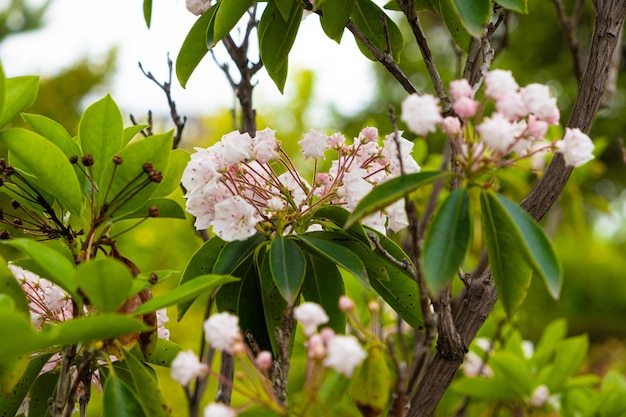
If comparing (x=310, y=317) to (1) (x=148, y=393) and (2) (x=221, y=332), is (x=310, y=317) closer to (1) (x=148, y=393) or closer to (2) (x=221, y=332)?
(2) (x=221, y=332)

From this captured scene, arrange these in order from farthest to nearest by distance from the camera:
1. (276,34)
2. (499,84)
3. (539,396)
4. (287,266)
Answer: (539,396) < (276,34) < (287,266) < (499,84)

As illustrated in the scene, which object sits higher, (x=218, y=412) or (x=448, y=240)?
(x=448, y=240)

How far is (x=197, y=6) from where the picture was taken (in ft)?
3.39

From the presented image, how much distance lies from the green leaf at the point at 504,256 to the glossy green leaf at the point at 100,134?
0.45 m

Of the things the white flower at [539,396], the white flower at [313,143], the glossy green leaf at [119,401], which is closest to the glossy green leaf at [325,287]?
the white flower at [313,143]

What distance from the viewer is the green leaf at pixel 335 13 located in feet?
3.03

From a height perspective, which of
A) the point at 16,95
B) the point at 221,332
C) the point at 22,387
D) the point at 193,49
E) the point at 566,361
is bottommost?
the point at 22,387

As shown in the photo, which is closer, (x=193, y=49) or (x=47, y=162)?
(x=47, y=162)

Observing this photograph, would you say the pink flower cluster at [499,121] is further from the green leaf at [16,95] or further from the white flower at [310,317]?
the green leaf at [16,95]

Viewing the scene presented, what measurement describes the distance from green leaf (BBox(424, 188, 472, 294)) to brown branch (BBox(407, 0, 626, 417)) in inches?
10.9

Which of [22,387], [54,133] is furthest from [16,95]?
[22,387]

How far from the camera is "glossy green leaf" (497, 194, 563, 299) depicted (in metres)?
A: 0.64

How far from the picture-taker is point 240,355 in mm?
621

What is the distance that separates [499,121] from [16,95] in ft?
1.75
